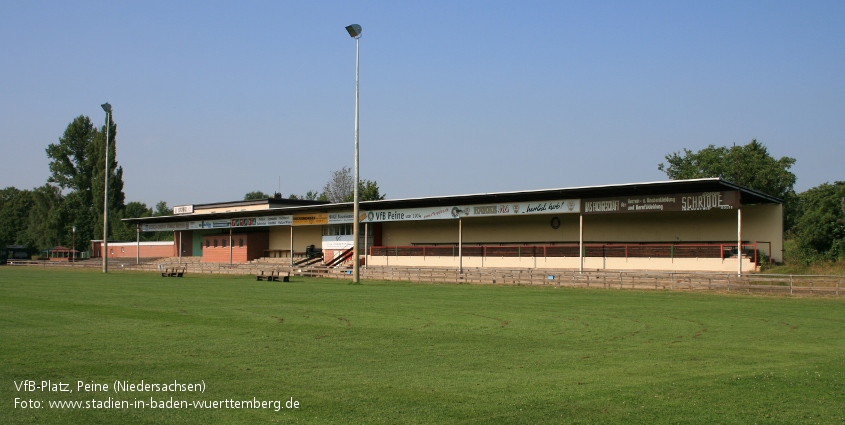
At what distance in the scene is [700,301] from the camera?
86.5 feet

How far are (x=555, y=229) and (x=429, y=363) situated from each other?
125 ft

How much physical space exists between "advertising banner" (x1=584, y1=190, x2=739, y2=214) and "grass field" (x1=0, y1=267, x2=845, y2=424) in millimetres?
14559

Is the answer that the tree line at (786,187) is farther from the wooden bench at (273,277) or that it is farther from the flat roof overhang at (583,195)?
the wooden bench at (273,277)

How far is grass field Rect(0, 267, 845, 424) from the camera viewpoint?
28.0 ft

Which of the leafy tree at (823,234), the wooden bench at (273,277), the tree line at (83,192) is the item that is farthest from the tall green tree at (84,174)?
the leafy tree at (823,234)

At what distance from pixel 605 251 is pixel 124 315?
30123 mm

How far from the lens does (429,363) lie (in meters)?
12.0

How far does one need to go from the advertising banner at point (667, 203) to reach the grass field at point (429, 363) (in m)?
14.6

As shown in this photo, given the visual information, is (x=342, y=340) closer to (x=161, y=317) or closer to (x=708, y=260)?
(x=161, y=317)

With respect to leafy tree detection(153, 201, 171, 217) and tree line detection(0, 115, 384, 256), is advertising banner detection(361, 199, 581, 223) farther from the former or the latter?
leafy tree detection(153, 201, 171, 217)

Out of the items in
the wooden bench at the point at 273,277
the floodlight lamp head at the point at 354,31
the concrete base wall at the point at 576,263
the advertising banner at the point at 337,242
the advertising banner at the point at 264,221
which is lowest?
the wooden bench at the point at 273,277

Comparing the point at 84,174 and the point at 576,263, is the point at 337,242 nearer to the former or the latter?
the point at 576,263

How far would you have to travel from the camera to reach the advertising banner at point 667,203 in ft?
116

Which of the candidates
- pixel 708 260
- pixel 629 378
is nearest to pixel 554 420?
pixel 629 378
